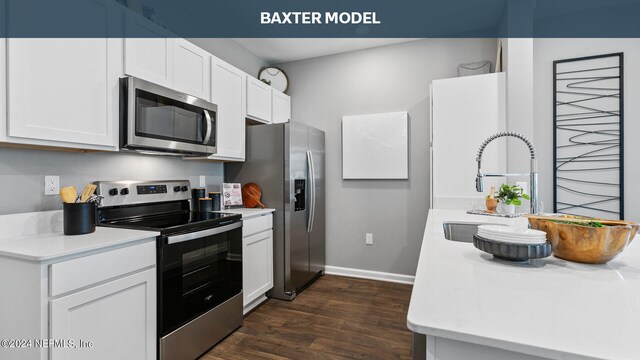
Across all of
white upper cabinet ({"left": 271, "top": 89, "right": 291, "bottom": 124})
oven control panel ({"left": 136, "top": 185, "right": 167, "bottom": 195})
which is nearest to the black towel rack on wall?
white upper cabinet ({"left": 271, "top": 89, "right": 291, "bottom": 124})

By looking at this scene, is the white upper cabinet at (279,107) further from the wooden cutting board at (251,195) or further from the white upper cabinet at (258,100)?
the wooden cutting board at (251,195)

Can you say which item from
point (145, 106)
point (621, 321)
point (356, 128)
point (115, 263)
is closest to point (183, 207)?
point (145, 106)

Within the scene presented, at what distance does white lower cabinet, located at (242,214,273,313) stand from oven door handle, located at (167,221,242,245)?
0.73 ft

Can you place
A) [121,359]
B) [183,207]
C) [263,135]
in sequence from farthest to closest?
[263,135]
[183,207]
[121,359]

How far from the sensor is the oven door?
1.69 meters

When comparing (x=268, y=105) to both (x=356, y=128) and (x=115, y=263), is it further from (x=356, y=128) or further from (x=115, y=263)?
(x=115, y=263)

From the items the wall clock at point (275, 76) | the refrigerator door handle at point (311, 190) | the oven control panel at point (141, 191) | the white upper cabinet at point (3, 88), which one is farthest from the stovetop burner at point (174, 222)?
the wall clock at point (275, 76)

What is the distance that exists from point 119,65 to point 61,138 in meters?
0.55

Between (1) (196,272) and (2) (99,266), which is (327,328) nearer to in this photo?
(1) (196,272)

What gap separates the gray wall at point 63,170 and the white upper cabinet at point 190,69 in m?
0.60

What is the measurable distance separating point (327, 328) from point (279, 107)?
2.37 m

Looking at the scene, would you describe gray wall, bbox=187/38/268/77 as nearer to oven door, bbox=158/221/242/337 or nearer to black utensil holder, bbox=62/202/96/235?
oven door, bbox=158/221/242/337

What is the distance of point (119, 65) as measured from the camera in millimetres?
1790
